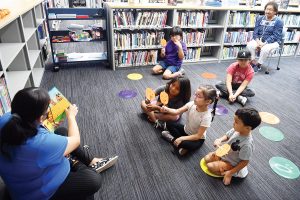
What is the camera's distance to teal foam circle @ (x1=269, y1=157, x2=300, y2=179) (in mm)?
1928

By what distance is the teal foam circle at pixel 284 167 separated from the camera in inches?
75.9

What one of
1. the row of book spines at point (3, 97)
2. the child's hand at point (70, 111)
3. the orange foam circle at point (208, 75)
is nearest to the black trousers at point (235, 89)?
the orange foam circle at point (208, 75)

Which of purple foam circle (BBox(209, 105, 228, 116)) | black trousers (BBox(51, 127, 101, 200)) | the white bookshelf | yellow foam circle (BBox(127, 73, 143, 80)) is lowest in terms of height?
purple foam circle (BBox(209, 105, 228, 116))

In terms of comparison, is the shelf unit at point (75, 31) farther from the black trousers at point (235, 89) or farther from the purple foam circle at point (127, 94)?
the black trousers at point (235, 89)

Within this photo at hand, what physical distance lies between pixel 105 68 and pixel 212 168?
2679 mm

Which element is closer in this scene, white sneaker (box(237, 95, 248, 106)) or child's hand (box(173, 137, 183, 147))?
child's hand (box(173, 137, 183, 147))

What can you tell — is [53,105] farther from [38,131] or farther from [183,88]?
[183,88]

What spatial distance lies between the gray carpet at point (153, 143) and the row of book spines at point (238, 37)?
116cm

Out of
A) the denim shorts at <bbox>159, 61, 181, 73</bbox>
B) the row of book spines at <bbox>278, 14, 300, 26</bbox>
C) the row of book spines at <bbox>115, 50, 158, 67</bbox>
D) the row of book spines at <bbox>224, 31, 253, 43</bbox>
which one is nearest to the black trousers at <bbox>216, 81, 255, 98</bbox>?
the denim shorts at <bbox>159, 61, 181, 73</bbox>

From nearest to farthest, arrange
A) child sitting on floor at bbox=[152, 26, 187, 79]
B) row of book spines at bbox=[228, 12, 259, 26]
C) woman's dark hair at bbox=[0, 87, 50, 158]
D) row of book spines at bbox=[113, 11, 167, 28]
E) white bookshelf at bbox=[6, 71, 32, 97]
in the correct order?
woman's dark hair at bbox=[0, 87, 50, 158]
white bookshelf at bbox=[6, 71, 32, 97]
child sitting on floor at bbox=[152, 26, 187, 79]
row of book spines at bbox=[113, 11, 167, 28]
row of book spines at bbox=[228, 12, 259, 26]

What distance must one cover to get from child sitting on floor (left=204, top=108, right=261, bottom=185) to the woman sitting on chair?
9.07 ft

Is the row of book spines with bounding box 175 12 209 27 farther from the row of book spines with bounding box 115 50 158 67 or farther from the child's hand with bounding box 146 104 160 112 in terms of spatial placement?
the child's hand with bounding box 146 104 160 112

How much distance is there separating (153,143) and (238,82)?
169 centimetres

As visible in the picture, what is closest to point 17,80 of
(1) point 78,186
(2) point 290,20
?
(1) point 78,186
